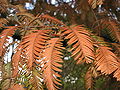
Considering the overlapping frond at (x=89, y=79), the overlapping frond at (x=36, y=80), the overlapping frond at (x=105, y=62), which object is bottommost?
the overlapping frond at (x=89, y=79)

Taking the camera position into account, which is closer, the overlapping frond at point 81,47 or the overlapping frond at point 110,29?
the overlapping frond at point 81,47

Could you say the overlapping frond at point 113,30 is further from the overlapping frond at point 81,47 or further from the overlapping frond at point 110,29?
the overlapping frond at point 81,47

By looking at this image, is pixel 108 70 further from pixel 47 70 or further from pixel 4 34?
pixel 4 34

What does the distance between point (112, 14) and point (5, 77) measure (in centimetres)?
95

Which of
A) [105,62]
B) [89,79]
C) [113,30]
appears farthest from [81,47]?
[113,30]

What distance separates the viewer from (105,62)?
44cm

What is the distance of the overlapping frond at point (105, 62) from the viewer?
Answer: 42cm

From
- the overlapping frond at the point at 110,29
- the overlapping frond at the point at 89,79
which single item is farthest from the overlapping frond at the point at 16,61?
the overlapping frond at the point at 110,29

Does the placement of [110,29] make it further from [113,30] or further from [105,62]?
[105,62]

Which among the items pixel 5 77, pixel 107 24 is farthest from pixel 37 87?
pixel 107 24

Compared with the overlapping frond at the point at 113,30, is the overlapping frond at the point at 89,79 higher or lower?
lower

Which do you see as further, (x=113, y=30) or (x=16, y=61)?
(x=113, y=30)

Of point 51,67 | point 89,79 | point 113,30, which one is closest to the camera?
point 51,67

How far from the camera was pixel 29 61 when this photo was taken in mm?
410
